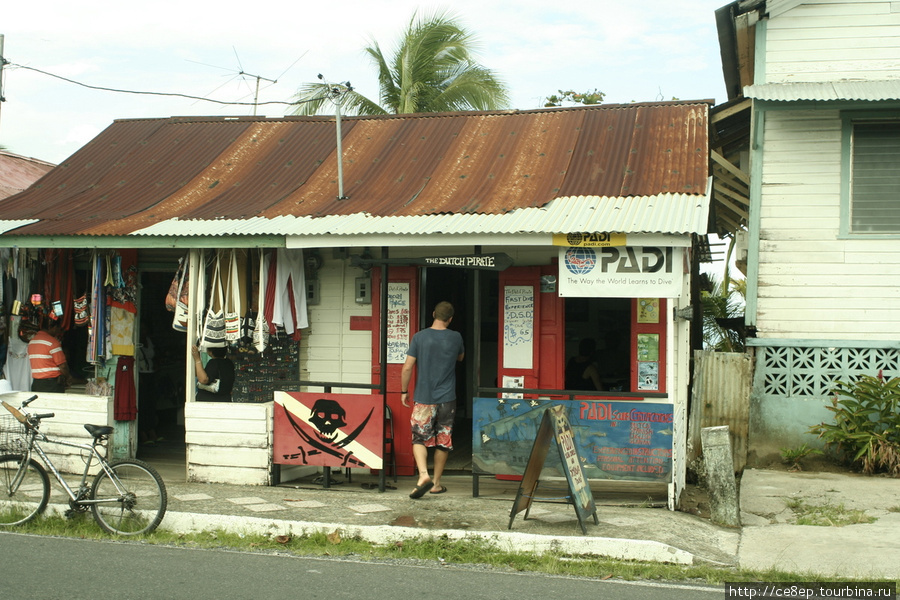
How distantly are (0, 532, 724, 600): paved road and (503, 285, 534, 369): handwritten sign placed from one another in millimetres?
3298

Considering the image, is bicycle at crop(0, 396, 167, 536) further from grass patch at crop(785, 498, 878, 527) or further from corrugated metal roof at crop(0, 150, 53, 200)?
corrugated metal roof at crop(0, 150, 53, 200)

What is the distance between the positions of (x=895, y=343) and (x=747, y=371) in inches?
63.0

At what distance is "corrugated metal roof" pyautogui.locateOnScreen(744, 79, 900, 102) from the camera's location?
9.51m

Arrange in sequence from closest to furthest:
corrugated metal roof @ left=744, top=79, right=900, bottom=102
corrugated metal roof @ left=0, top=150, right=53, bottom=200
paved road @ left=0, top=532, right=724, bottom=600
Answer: paved road @ left=0, top=532, right=724, bottom=600 < corrugated metal roof @ left=744, top=79, right=900, bottom=102 < corrugated metal roof @ left=0, top=150, right=53, bottom=200

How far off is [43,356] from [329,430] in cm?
362

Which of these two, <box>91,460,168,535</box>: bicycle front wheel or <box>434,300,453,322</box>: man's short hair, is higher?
<box>434,300,453,322</box>: man's short hair

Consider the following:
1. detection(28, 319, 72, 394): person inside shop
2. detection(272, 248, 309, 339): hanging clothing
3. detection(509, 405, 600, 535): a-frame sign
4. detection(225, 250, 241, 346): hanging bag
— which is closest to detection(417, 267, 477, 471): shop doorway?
detection(272, 248, 309, 339): hanging clothing

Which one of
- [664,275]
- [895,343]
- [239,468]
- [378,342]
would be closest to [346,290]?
[378,342]

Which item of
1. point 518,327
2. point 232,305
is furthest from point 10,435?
point 518,327

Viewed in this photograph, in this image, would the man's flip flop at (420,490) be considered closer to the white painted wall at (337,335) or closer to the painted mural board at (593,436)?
the painted mural board at (593,436)

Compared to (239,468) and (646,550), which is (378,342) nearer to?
(239,468)

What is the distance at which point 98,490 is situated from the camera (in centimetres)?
735

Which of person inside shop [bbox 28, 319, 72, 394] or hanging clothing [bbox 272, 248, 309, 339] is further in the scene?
person inside shop [bbox 28, 319, 72, 394]

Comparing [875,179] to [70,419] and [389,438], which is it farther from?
[70,419]
